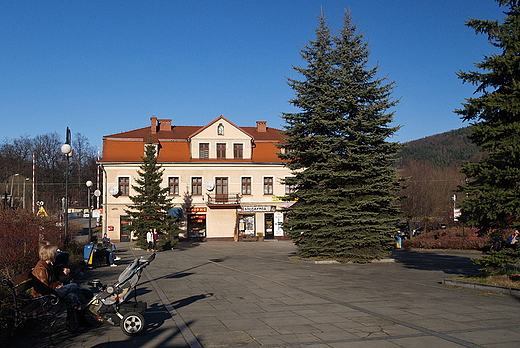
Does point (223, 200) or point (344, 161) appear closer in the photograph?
point (344, 161)

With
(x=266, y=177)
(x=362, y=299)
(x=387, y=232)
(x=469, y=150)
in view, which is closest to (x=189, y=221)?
(x=266, y=177)

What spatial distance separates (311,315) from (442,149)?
147566 mm

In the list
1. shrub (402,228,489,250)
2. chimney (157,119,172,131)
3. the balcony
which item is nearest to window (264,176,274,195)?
the balcony

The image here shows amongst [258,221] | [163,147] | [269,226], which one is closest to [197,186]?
[163,147]

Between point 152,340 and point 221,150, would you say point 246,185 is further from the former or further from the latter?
point 152,340

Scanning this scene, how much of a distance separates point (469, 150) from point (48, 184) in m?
106

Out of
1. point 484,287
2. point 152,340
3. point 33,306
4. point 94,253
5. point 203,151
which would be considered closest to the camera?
point 152,340

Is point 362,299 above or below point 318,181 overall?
below

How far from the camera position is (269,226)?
48.2 meters

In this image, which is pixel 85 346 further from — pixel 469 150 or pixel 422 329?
pixel 469 150

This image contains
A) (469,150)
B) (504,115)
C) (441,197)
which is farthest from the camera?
(469,150)

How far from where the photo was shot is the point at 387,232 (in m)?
22.0

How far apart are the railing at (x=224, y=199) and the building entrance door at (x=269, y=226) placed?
377 centimetres

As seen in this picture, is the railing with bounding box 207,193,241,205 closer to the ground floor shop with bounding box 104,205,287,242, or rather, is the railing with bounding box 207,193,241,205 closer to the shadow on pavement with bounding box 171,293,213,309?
the ground floor shop with bounding box 104,205,287,242
